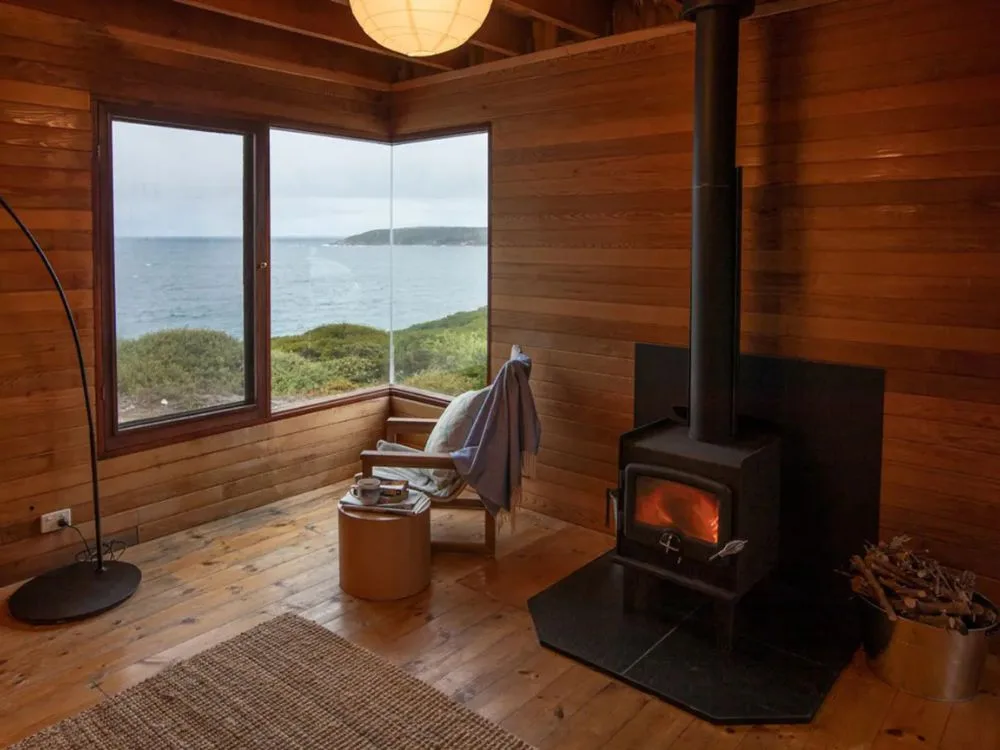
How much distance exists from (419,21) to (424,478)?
2.27 metres

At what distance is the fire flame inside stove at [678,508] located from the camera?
110 inches

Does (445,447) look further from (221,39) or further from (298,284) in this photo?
(221,39)

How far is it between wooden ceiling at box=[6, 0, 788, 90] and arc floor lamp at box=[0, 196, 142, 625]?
1.03m

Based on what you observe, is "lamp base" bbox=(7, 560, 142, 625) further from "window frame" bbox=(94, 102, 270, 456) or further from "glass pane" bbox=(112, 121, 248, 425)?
"glass pane" bbox=(112, 121, 248, 425)

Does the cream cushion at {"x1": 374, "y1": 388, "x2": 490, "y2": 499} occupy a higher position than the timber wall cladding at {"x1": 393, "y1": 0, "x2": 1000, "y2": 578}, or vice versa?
the timber wall cladding at {"x1": 393, "y1": 0, "x2": 1000, "y2": 578}

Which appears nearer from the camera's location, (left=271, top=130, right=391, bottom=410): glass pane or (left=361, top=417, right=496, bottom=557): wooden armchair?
(left=361, top=417, right=496, bottom=557): wooden armchair

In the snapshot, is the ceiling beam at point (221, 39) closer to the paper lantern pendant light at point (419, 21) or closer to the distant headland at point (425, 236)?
the distant headland at point (425, 236)

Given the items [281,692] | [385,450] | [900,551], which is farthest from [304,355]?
[900,551]

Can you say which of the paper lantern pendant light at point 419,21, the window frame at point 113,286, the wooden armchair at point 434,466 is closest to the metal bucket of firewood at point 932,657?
the wooden armchair at point 434,466

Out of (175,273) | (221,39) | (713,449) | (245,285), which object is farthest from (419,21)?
(245,285)

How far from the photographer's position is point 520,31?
396 centimetres

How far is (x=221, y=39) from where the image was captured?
3770 millimetres

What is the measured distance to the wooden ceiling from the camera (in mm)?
3338

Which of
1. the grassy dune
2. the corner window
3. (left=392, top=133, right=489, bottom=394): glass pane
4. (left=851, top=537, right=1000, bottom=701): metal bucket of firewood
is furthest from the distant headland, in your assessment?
(left=851, top=537, right=1000, bottom=701): metal bucket of firewood
